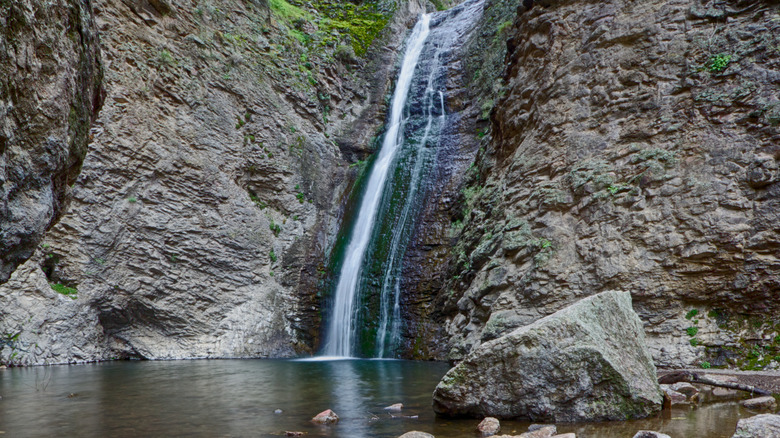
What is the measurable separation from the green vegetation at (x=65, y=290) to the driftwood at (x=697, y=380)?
11899mm

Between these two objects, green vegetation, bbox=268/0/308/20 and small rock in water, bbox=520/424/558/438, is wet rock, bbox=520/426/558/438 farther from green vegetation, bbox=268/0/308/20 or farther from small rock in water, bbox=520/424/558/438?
green vegetation, bbox=268/0/308/20

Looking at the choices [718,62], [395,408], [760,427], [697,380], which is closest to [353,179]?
[718,62]

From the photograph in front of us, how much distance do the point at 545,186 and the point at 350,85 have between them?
38.5ft

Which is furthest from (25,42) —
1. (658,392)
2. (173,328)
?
(173,328)

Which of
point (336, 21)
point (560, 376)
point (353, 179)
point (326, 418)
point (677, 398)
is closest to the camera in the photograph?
point (560, 376)

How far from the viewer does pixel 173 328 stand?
13148 millimetres

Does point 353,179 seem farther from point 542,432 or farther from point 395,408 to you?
point 542,432

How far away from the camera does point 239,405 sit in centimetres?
613

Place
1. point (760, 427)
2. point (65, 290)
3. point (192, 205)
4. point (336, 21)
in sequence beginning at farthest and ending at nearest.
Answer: point (336, 21), point (192, 205), point (65, 290), point (760, 427)

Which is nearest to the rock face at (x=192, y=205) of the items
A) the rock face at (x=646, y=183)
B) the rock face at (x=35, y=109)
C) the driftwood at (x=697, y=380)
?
the rock face at (x=646, y=183)

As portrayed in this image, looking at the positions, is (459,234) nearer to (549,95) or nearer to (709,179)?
(549,95)

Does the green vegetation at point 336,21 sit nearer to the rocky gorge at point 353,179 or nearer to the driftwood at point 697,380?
the rocky gorge at point 353,179

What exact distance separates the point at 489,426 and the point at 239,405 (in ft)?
10.5

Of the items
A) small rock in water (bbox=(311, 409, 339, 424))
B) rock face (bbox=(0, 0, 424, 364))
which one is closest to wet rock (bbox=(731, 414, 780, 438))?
small rock in water (bbox=(311, 409, 339, 424))
